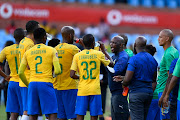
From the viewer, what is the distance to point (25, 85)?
8.60m

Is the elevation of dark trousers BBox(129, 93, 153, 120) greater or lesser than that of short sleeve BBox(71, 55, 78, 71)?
lesser

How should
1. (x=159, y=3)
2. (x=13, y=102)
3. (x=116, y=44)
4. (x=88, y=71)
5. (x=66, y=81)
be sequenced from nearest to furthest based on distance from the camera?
(x=88, y=71), (x=116, y=44), (x=66, y=81), (x=13, y=102), (x=159, y=3)

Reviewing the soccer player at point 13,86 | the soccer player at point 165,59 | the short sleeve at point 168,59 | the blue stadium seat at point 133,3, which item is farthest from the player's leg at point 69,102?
the blue stadium seat at point 133,3

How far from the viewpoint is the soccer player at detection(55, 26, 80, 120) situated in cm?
902

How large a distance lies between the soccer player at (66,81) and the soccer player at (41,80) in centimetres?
125

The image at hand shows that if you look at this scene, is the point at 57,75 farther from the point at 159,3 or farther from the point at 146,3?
the point at 159,3

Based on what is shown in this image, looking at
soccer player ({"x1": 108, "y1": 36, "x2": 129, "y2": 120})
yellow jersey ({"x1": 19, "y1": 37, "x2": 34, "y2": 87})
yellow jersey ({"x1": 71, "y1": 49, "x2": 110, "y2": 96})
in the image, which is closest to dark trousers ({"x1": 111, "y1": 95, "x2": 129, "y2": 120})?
soccer player ({"x1": 108, "y1": 36, "x2": 129, "y2": 120})

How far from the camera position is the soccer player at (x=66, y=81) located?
9.02 m

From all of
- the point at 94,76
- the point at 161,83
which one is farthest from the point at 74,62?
the point at 161,83

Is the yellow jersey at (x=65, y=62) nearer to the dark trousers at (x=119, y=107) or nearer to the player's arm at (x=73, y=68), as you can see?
the player's arm at (x=73, y=68)

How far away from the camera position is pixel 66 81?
908cm

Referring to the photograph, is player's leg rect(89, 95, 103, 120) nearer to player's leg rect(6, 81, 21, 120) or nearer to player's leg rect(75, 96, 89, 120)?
player's leg rect(75, 96, 89, 120)

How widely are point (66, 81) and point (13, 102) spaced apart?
52.7 inches

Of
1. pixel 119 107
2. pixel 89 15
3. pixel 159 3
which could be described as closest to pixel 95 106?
pixel 119 107
